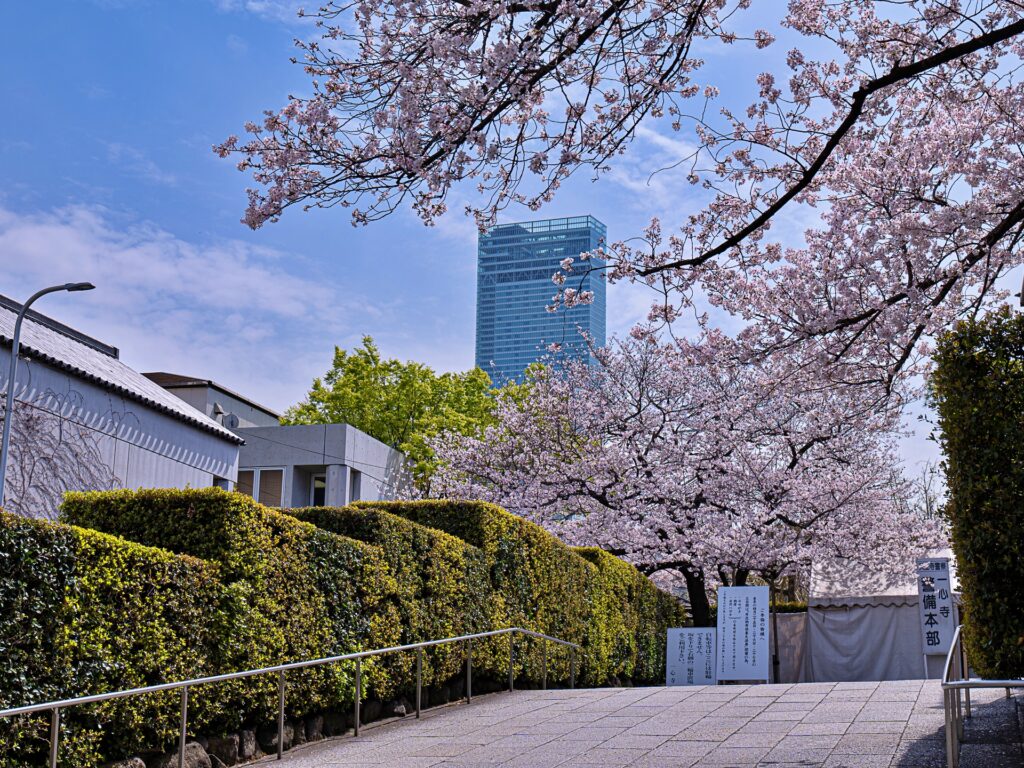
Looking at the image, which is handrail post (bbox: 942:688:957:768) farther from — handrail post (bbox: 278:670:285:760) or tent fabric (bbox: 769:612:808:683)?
tent fabric (bbox: 769:612:808:683)

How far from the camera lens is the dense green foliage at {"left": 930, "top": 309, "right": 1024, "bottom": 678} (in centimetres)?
611

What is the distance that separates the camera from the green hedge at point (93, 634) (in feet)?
18.7

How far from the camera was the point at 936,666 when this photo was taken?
17047 mm

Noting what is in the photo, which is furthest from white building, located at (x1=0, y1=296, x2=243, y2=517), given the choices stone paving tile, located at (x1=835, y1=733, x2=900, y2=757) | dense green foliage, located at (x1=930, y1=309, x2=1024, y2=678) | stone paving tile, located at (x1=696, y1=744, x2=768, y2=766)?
dense green foliage, located at (x1=930, y1=309, x2=1024, y2=678)

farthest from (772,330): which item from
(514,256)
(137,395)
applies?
(137,395)

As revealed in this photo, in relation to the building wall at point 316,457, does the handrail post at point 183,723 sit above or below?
below

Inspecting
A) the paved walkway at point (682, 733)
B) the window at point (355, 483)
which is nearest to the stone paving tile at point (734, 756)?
the paved walkway at point (682, 733)

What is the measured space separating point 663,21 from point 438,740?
5.96 m

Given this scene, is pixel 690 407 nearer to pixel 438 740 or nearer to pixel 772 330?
pixel 772 330

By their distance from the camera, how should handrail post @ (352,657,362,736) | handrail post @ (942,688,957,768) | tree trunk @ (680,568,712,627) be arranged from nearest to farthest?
handrail post @ (942,688,957,768) → handrail post @ (352,657,362,736) → tree trunk @ (680,568,712,627)

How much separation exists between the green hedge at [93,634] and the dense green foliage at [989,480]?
540 centimetres

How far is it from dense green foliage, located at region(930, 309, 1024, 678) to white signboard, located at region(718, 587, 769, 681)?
10.9 meters

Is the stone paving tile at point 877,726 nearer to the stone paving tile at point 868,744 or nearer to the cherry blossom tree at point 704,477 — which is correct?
the stone paving tile at point 868,744

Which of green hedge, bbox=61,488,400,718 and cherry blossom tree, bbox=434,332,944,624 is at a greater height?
cherry blossom tree, bbox=434,332,944,624
